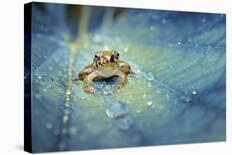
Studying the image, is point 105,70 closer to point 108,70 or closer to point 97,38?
point 108,70

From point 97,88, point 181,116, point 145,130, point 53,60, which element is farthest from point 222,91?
point 53,60

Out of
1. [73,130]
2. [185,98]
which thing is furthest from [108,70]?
[185,98]

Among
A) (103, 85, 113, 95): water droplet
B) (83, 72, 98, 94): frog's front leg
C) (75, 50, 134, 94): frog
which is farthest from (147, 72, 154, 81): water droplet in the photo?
(83, 72, 98, 94): frog's front leg

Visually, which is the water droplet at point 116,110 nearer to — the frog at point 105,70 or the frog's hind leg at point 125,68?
the frog at point 105,70

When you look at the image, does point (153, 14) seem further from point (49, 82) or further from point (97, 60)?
point (49, 82)

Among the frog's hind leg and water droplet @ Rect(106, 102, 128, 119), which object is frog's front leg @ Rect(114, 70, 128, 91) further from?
water droplet @ Rect(106, 102, 128, 119)

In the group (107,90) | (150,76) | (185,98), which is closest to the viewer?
(107,90)

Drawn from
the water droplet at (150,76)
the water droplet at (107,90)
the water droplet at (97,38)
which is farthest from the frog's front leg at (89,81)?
the water droplet at (150,76)
